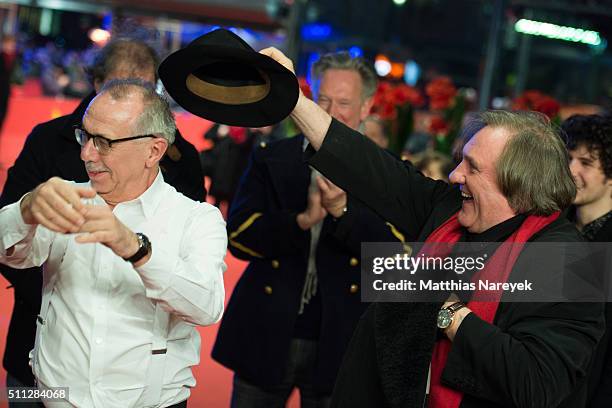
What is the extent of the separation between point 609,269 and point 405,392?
784 millimetres

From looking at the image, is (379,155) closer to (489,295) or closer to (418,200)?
(418,200)

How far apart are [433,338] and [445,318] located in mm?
71

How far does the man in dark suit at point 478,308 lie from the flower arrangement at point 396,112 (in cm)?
324

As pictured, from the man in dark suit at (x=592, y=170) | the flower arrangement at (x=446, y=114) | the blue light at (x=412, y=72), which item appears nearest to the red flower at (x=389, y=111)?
the flower arrangement at (x=446, y=114)

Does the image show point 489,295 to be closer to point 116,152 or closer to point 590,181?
point 116,152

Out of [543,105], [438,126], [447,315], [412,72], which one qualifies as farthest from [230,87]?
[412,72]

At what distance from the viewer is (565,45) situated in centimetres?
1862

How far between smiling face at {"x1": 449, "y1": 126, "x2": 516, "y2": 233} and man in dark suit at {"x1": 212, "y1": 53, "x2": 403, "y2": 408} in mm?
743

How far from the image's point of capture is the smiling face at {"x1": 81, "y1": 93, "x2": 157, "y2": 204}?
7.92ft

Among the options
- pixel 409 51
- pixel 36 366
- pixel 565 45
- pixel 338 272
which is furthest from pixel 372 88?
pixel 565 45

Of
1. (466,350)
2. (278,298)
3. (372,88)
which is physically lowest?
(278,298)

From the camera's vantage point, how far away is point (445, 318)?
2.38 meters

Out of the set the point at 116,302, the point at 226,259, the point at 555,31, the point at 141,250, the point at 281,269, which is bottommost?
the point at 226,259

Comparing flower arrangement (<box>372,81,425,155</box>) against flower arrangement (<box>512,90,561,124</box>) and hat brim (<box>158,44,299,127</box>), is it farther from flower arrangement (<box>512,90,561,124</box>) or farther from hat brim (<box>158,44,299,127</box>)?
hat brim (<box>158,44,299,127</box>)
